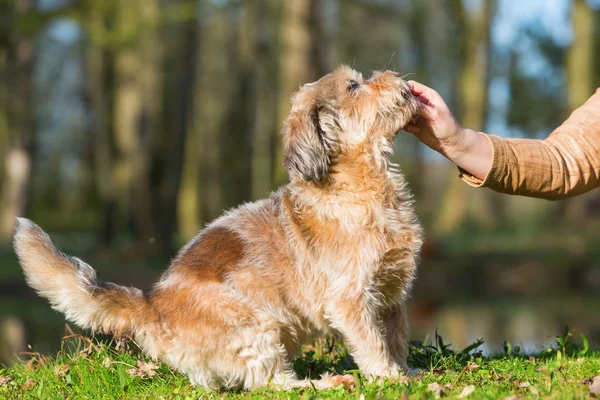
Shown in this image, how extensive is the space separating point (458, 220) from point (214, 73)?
15340 millimetres

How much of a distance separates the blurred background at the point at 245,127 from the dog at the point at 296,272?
4.45 feet

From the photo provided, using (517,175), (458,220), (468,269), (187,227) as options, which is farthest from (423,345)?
(187,227)

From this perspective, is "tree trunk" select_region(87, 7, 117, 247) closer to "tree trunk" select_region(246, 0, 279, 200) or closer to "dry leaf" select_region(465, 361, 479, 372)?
"tree trunk" select_region(246, 0, 279, 200)

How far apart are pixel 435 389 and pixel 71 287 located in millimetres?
2530

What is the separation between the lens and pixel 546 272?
18.2m

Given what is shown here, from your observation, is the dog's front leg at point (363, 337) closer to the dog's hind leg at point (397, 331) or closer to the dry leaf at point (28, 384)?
the dog's hind leg at point (397, 331)

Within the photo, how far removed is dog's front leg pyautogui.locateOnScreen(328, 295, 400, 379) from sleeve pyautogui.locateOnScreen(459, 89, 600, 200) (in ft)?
4.75

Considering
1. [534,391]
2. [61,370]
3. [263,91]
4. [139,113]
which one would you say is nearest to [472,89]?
[139,113]

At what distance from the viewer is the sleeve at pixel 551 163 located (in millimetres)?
5562

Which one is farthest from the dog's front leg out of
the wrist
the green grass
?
the wrist

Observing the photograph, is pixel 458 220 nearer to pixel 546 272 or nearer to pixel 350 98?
pixel 546 272

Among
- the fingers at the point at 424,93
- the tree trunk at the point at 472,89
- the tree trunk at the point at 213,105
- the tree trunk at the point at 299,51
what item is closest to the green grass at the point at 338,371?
the fingers at the point at 424,93

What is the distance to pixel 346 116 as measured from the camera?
17.7 feet

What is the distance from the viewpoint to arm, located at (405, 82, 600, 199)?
5.48m
